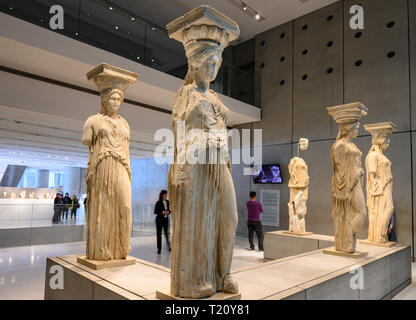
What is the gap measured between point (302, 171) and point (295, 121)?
306 centimetres

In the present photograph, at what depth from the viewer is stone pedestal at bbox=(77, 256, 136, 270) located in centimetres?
348

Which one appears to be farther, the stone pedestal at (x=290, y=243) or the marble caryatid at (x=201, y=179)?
the stone pedestal at (x=290, y=243)

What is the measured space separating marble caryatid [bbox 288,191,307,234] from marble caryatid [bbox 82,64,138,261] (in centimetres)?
459

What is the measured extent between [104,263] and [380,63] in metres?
8.25

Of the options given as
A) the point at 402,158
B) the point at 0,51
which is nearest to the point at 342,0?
the point at 402,158

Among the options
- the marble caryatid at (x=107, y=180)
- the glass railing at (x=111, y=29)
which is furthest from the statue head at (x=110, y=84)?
the glass railing at (x=111, y=29)

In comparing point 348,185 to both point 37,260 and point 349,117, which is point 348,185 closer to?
point 349,117

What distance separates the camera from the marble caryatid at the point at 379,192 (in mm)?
5738

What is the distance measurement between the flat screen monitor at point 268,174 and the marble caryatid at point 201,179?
7804mm

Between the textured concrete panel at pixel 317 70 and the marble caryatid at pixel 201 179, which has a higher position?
the textured concrete panel at pixel 317 70

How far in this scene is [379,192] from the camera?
5.74m

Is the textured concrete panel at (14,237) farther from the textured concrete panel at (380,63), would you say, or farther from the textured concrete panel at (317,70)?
the textured concrete panel at (380,63)

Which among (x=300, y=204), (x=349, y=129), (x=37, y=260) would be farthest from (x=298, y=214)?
(x=37, y=260)

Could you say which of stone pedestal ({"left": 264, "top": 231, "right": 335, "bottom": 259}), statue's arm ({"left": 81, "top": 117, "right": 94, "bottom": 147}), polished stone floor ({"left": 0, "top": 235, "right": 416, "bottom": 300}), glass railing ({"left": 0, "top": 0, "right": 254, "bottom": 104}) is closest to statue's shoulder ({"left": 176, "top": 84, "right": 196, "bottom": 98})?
statue's arm ({"left": 81, "top": 117, "right": 94, "bottom": 147})
